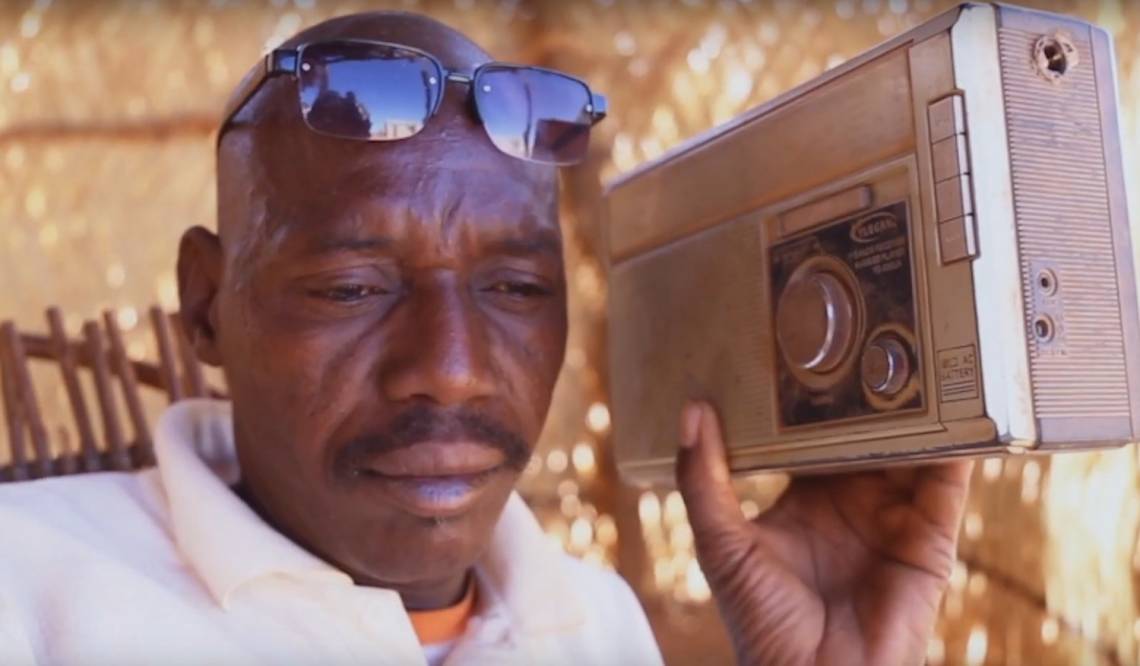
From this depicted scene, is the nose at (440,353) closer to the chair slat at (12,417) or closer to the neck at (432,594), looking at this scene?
the neck at (432,594)

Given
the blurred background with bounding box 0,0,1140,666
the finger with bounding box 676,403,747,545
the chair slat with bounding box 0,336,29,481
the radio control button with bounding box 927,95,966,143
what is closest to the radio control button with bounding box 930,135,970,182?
the radio control button with bounding box 927,95,966,143

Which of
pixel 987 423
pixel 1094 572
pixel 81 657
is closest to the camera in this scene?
pixel 987 423

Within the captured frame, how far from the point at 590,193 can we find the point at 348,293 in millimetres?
961

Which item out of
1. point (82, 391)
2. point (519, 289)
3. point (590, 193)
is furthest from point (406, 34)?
point (590, 193)

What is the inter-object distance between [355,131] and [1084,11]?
1.22 m

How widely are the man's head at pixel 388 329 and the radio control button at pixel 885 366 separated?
0.77ft

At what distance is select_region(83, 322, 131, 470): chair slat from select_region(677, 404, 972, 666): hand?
0.54 meters

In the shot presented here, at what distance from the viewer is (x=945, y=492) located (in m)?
0.91

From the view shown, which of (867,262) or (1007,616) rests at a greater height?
(867,262)

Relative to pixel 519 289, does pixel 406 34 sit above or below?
above

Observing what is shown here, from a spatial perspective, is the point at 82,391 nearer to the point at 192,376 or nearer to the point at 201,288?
the point at 192,376

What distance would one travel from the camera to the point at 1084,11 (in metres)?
1.69

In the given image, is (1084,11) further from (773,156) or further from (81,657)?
(81,657)

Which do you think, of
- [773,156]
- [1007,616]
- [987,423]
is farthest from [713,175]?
[1007,616]
